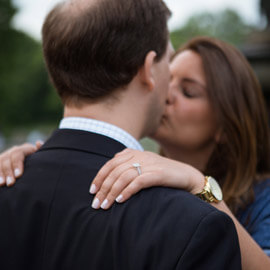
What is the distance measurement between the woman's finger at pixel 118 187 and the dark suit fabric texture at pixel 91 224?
0.03 m

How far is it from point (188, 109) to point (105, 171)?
5.33ft

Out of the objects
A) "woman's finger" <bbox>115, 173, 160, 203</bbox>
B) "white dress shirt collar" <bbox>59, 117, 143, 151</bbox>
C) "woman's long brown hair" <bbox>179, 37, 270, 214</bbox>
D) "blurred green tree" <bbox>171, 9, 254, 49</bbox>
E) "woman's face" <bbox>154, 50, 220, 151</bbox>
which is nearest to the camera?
"woman's finger" <bbox>115, 173, 160, 203</bbox>

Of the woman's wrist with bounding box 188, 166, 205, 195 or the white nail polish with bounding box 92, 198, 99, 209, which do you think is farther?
the woman's wrist with bounding box 188, 166, 205, 195

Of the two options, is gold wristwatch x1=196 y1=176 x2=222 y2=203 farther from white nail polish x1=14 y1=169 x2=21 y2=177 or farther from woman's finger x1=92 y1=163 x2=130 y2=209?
white nail polish x1=14 y1=169 x2=21 y2=177

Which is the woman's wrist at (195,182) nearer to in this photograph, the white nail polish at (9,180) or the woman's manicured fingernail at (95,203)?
the woman's manicured fingernail at (95,203)

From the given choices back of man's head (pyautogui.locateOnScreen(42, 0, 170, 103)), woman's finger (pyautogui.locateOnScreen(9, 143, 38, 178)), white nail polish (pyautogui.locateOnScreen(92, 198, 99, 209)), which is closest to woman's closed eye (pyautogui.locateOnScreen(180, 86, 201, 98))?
back of man's head (pyautogui.locateOnScreen(42, 0, 170, 103))

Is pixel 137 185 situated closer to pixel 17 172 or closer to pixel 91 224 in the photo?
pixel 91 224

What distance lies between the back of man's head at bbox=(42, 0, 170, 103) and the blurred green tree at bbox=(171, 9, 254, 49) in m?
46.8

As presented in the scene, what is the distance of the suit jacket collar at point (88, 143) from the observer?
1688 millimetres

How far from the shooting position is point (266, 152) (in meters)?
3.04

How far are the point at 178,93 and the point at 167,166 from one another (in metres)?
1.52

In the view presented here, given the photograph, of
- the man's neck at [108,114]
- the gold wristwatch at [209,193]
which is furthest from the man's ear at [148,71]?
the gold wristwatch at [209,193]

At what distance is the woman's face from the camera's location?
3053 millimetres

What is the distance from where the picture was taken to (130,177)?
1.57 metres
